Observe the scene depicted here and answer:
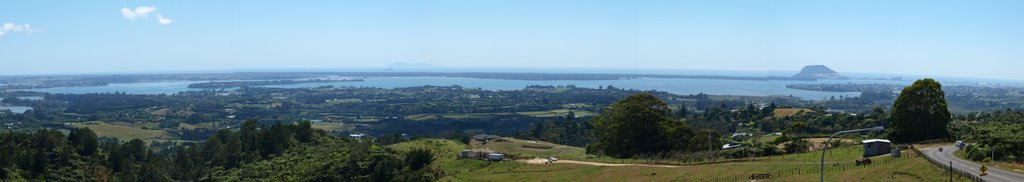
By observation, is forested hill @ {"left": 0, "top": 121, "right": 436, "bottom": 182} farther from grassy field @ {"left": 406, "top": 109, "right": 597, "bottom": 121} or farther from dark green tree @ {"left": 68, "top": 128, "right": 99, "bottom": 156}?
grassy field @ {"left": 406, "top": 109, "right": 597, "bottom": 121}

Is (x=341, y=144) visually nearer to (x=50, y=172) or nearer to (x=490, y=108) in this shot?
(x=50, y=172)

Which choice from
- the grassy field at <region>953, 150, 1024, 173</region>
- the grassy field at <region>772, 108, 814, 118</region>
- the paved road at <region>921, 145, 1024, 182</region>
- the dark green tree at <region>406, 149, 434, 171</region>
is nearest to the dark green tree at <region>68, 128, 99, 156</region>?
the dark green tree at <region>406, 149, 434, 171</region>

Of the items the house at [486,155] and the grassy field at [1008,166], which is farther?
the house at [486,155]

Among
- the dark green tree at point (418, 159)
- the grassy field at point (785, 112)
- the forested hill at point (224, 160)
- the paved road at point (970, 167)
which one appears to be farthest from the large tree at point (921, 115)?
the grassy field at point (785, 112)

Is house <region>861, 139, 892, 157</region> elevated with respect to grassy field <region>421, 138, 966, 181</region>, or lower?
elevated

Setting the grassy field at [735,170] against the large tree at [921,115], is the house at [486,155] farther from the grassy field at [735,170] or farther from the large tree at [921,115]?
the large tree at [921,115]
